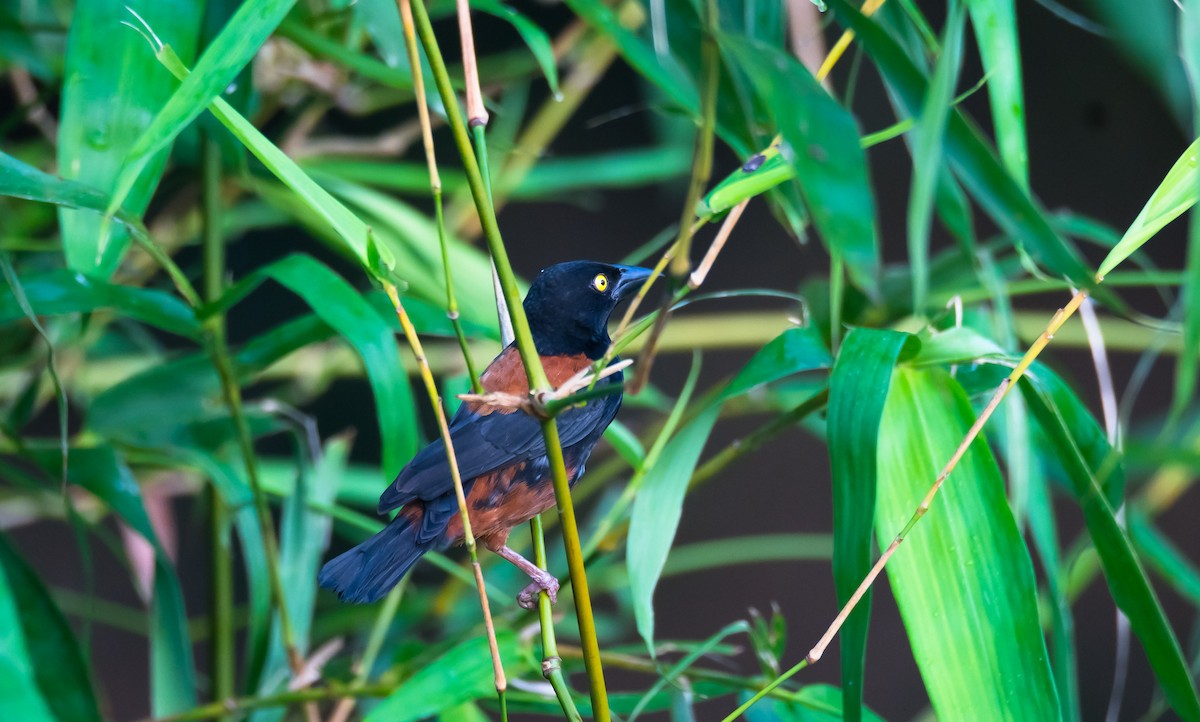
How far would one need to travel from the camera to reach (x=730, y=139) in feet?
2.39

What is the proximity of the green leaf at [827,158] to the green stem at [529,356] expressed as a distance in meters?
0.12

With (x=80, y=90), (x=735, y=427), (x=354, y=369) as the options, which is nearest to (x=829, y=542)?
(x=735, y=427)

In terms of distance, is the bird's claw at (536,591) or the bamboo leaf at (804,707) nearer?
the bird's claw at (536,591)

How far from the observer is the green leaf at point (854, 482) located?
21.0 inches

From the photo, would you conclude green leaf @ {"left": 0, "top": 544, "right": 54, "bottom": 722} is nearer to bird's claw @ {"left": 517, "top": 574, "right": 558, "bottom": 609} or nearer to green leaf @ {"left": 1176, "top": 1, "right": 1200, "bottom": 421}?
bird's claw @ {"left": 517, "top": 574, "right": 558, "bottom": 609}

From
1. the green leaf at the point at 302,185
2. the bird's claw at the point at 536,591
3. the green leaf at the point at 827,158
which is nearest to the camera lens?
the green leaf at the point at 827,158

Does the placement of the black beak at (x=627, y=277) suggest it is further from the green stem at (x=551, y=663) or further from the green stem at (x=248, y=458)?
the green stem at (x=248, y=458)

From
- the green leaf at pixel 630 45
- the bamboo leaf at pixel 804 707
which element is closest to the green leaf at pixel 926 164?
the green leaf at pixel 630 45

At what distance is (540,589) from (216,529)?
0.58m

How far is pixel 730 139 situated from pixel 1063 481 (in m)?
0.52

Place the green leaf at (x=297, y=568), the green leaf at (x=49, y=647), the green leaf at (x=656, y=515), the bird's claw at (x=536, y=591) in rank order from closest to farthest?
the bird's claw at (x=536, y=591) < the green leaf at (x=656, y=515) < the green leaf at (x=49, y=647) < the green leaf at (x=297, y=568)

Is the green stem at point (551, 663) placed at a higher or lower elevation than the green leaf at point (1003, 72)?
lower

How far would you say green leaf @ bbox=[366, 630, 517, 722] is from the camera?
698mm

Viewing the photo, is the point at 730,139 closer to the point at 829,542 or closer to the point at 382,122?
the point at 829,542
